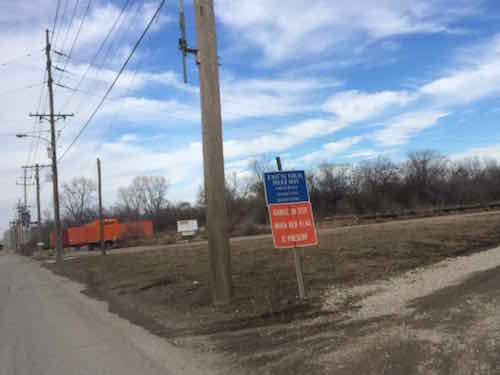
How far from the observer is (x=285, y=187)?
8.45 meters

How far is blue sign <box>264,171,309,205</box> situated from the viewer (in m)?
8.29

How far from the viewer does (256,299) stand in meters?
8.77

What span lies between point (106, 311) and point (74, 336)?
2.43m

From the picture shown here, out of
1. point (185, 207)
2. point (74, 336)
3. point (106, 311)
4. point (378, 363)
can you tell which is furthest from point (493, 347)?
point (185, 207)

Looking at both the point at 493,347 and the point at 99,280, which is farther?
the point at 99,280

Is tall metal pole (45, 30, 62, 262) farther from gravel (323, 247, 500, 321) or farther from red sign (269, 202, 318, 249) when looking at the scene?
gravel (323, 247, 500, 321)

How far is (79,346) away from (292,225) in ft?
13.3

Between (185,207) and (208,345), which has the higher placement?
(185,207)

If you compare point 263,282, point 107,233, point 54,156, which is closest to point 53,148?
point 54,156

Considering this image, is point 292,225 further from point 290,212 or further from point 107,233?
point 107,233

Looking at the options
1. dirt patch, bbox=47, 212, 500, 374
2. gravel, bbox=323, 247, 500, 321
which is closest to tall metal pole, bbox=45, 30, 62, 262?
dirt patch, bbox=47, 212, 500, 374

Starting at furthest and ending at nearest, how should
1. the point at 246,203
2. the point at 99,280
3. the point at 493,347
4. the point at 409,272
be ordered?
1. the point at 246,203
2. the point at 99,280
3. the point at 409,272
4. the point at 493,347

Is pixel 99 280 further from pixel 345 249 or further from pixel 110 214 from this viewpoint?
pixel 110 214

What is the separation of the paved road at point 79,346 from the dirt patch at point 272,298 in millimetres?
471
